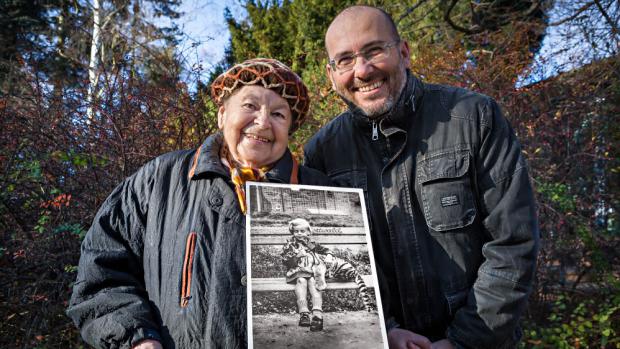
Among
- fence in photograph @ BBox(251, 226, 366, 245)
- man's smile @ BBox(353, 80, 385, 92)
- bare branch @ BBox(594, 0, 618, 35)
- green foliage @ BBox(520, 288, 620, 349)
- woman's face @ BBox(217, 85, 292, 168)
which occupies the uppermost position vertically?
bare branch @ BBox(594, 0, 618, 35)

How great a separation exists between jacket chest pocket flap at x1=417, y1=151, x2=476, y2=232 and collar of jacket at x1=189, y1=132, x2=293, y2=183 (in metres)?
0.71

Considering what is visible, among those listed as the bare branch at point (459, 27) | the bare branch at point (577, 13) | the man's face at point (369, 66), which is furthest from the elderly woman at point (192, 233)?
the bare branch at point (459, 27)

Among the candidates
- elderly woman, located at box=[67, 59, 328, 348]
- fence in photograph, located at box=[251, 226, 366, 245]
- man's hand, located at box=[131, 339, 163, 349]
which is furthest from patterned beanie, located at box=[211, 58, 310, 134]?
man's hand, located at box=[131, 339, 163, 349]

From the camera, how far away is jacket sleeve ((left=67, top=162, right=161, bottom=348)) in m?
1.73

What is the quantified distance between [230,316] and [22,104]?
4312 mm

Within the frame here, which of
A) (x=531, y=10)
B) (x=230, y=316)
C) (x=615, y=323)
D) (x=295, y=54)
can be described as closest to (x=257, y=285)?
(x=230, y=316)

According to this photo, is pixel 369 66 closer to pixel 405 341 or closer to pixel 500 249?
pixel 500 249

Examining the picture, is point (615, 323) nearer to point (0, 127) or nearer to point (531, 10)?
point (531, 10)

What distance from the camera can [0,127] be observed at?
4.23m

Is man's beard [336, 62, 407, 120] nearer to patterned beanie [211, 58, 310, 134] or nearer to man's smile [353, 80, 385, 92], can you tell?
man's smile [353, 80, 385, 92]

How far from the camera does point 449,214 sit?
223cm

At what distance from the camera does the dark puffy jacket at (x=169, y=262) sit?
1718 mm

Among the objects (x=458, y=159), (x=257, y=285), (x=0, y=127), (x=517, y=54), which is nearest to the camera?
(x=257, y=285)

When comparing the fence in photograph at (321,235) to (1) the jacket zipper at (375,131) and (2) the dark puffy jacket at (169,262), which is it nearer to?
(2) the dark puffy jacket at (169,262)
